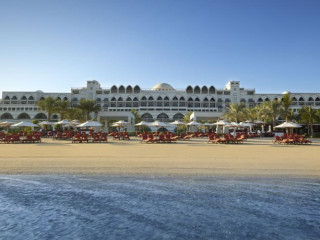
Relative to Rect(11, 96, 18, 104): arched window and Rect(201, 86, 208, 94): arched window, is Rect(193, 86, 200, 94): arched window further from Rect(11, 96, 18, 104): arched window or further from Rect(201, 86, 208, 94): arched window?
Rect(11, 96, 18, 104): arched window

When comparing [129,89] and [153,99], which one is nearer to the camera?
[153,99]

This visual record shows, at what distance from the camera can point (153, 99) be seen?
71.2m

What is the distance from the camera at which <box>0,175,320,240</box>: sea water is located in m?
3.22

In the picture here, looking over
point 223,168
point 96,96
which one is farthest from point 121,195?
point 96,96

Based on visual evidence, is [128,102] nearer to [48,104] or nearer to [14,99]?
[48,104]

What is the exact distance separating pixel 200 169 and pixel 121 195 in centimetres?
329

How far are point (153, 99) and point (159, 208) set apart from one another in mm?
67599

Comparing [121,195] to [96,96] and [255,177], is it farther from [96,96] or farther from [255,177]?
[96,96]

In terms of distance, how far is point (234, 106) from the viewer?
4319cm

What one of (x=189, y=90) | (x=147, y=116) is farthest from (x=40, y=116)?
(x=189, y=90)

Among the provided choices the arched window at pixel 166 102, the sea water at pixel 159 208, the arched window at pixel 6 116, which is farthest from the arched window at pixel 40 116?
the sea water at pixel 159 208

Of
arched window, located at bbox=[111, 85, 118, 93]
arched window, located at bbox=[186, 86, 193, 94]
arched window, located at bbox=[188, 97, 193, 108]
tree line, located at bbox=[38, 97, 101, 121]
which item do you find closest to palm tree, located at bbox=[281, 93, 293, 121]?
tree line, located at bbox=[38, 97, 101, 121]

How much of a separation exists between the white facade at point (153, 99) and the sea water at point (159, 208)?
6153cm

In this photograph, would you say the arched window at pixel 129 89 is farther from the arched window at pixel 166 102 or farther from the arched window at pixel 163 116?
the arched window at pixel 163 116
